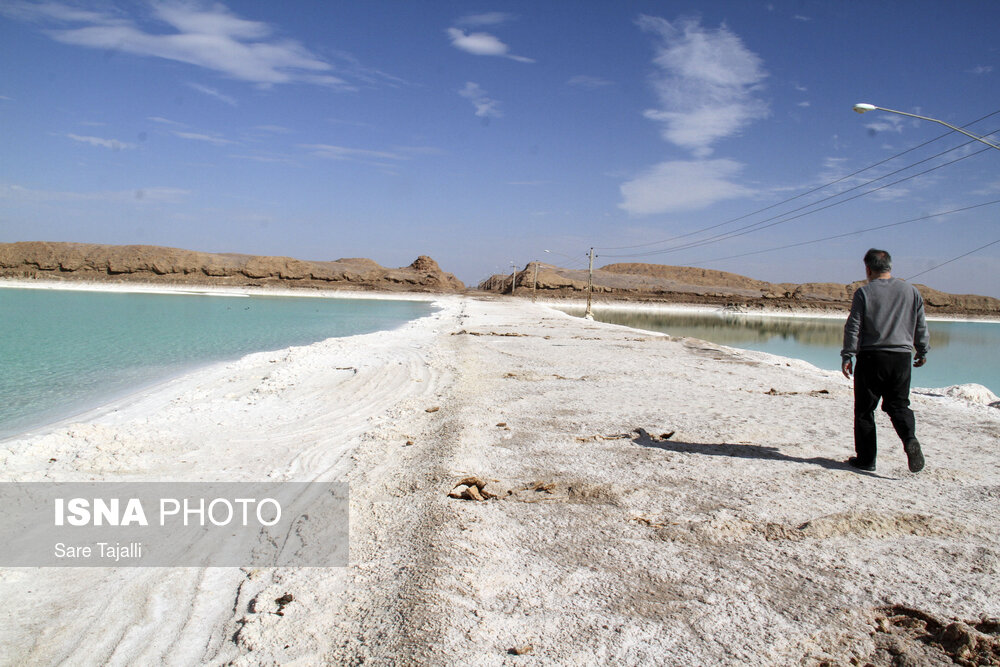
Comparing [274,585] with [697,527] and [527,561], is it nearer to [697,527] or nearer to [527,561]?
[527,561]

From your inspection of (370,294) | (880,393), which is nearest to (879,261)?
(880,393)

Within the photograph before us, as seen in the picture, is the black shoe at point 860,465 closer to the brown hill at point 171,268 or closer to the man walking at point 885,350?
the man walking at point 885,350

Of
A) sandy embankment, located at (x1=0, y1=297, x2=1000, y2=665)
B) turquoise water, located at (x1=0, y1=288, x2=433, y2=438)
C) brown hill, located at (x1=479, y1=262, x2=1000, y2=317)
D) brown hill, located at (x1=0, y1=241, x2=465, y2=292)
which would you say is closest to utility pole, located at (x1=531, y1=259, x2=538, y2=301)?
brown hill, located at (x1=479, y1=262, x2=1000, y2=317)

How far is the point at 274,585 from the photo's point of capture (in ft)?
10.1

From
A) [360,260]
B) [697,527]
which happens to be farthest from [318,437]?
[360,260]

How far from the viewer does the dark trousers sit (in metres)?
4.74

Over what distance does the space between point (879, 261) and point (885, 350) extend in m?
0.78

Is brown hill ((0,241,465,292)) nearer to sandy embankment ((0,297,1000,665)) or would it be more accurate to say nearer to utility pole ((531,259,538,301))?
utility pole ((531,259,538,301))

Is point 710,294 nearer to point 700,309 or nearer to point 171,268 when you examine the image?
point 700,309

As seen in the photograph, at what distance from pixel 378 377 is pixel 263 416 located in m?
2.97

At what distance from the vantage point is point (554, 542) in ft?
11.5

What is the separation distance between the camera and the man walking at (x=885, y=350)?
475cm

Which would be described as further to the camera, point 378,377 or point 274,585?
point 378,377

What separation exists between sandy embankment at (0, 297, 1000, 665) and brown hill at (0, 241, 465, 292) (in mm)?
79575
